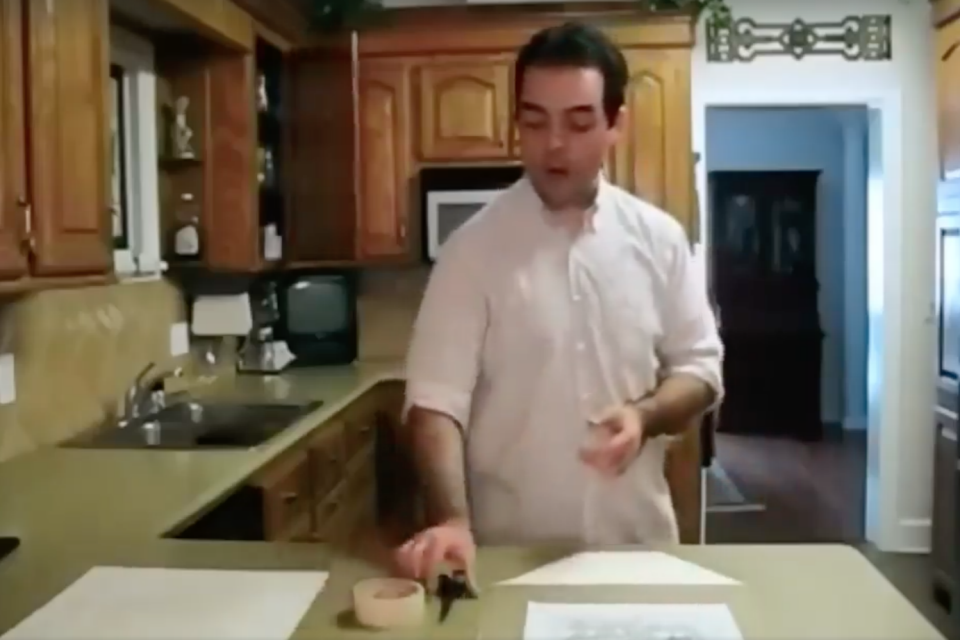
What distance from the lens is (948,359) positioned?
4.43 m

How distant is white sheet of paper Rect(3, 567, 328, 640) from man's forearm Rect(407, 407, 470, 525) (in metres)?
0.20

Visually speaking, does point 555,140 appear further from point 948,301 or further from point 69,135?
point 948,301

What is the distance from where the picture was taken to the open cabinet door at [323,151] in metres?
4.66

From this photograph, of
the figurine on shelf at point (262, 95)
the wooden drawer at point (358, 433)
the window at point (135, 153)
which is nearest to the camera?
the window at point (135, 153)

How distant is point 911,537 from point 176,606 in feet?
14.1

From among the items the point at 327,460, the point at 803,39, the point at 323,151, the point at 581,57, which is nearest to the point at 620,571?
the point at 581,57

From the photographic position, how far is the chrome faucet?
3451 millimetres

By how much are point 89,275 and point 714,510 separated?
4098mm

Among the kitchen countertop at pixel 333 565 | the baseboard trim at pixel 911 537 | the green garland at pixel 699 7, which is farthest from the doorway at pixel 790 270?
the kitchen countertop at pixel 333 565

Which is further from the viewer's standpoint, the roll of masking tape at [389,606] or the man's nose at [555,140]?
the man's nose at [555,140]

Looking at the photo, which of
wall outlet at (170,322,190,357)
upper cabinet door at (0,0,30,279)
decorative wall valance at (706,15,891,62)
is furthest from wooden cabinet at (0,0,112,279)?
decorative wall valance at (706,15,891,62)

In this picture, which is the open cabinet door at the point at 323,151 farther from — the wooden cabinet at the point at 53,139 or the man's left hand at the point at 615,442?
the man's left hand at the point at 615,442

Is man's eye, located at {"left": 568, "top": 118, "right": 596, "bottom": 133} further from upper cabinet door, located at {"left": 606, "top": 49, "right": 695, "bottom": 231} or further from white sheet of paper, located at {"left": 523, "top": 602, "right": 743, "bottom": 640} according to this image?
upper cabinet door, located at {"left": 606, "top": 49, "right": 695, "bottom": 231}

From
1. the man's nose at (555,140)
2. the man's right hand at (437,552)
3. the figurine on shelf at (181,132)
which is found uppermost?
the figurine on shelf at (181,132)
